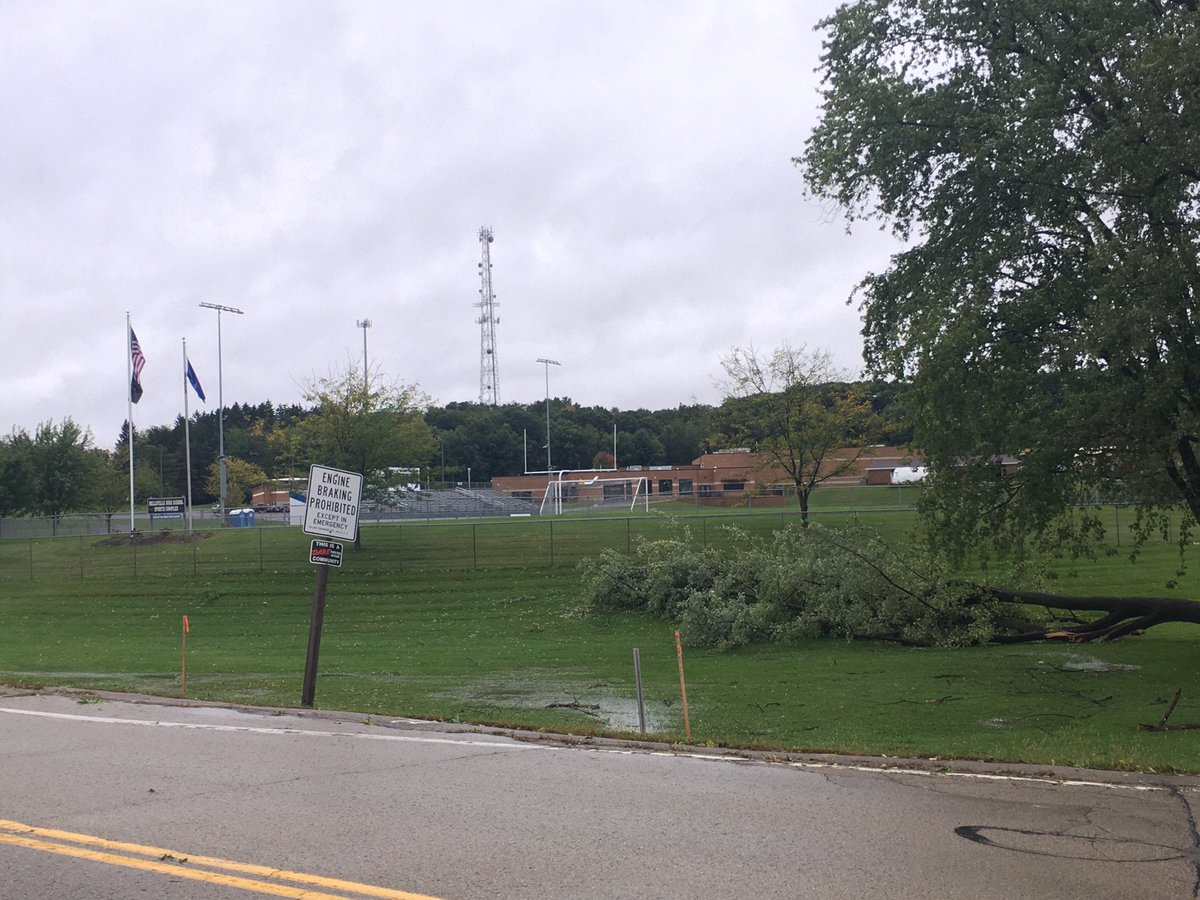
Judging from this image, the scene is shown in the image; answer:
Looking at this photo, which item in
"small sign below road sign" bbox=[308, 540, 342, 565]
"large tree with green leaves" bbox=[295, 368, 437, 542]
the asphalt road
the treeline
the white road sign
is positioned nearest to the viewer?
the asphalt road

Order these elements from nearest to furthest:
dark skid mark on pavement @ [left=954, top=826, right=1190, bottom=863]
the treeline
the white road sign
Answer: dark skid mark on pavement @ [left=954, top=826, right=1190, bottom=863]
the white road sign
the treeline

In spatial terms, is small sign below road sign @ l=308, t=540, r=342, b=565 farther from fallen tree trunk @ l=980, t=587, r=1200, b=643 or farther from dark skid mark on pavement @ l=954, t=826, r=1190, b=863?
fallen tree trunk @ l=980, t=587, r=1200, b=643

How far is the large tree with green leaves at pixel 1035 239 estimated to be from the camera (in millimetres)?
14141

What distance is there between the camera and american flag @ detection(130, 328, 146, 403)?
45969 millimetres

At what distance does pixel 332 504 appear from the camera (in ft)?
43.8

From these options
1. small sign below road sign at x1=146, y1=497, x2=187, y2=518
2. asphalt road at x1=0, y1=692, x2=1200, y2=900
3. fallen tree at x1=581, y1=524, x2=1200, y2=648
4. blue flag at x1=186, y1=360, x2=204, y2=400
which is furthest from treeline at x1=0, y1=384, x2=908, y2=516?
asphalt road at x1=0, y1=692, x2=1200, y2=900

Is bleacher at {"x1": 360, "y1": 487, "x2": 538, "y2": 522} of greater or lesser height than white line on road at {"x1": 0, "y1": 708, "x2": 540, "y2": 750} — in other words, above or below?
above

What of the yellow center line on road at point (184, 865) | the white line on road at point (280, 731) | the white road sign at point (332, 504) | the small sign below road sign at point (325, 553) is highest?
the white road sign at point (332, 504)

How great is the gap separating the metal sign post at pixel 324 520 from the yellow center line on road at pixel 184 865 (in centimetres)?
599

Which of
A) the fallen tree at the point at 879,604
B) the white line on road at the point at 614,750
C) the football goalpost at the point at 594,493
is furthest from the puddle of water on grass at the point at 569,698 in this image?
the football goalpost at the point at 594,493

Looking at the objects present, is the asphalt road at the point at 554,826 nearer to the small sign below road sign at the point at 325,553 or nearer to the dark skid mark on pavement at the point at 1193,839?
the dark skid mark on pavement at the point at 1193,839

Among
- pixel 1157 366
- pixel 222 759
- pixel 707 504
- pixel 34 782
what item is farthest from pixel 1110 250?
pixel 707 504

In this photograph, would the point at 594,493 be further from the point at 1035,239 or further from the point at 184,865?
the point at 184,865

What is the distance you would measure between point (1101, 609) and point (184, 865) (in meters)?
18.5
